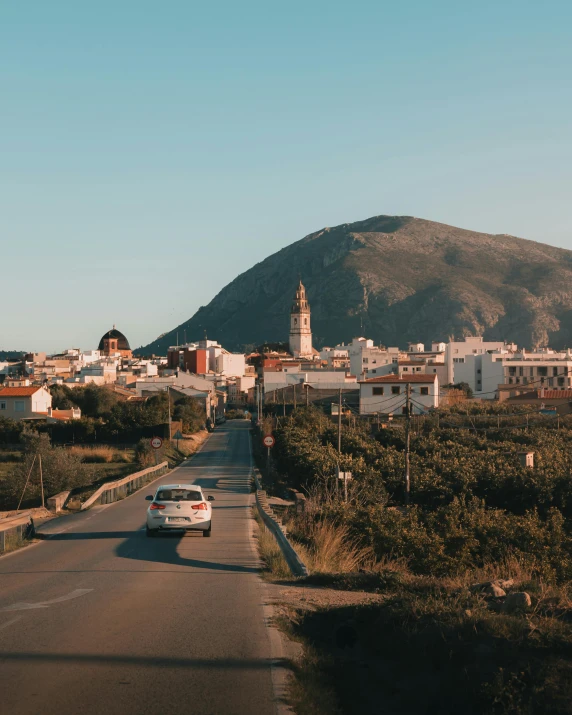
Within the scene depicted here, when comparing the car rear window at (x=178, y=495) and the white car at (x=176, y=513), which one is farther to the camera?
the car rear window at (x=178, y=495)

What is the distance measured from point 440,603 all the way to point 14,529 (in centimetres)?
1323

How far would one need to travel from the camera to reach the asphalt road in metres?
6.79

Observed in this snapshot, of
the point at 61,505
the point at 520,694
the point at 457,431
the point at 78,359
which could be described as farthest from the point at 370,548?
the point at 78,359

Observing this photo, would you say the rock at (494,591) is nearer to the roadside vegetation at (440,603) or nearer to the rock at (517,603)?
the roadside vegetation at (440,603)

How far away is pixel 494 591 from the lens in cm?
1153

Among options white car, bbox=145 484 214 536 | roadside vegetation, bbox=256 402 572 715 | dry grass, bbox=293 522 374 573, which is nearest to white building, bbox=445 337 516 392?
roadside vegetation, bbox=256 402 572 715

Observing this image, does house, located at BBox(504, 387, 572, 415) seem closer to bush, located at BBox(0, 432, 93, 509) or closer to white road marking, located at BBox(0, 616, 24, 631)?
bush, located at BBox(0, 432, 93, 509)

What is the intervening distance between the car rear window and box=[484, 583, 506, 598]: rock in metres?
9.87

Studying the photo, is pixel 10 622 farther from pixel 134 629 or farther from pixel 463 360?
pixel 463 360

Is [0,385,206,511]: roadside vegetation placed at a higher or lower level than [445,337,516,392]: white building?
lower

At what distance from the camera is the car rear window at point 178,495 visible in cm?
2025

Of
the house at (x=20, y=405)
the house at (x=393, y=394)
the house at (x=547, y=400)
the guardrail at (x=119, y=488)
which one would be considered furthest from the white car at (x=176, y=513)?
the house at (x=393, y=394)

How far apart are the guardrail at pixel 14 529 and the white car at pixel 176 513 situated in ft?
9.68

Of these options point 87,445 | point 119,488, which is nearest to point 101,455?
point 87,445
